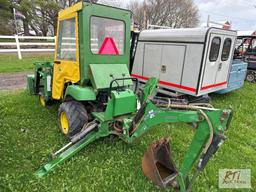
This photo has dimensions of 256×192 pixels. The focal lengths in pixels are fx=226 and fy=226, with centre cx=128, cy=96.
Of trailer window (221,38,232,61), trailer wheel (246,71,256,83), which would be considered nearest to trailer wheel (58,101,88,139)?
trailer window (221,38,232,61)

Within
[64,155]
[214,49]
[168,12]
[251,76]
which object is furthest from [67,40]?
[168,12]

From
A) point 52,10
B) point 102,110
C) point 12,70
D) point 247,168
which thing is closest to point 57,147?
point 102,110

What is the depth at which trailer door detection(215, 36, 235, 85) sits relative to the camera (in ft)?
18.4

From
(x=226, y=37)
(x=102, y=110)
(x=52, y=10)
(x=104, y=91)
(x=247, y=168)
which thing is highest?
(x=52, y=10)

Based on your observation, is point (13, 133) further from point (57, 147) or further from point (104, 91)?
point (104, 91)

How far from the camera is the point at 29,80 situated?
5270 mm

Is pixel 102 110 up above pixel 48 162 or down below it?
above

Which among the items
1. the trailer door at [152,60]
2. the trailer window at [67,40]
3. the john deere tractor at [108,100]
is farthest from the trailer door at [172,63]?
the trailer window at [67,40]

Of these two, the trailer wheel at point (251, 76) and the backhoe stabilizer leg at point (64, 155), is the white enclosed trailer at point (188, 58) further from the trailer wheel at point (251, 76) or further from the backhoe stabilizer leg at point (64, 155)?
the trailer wheel at point (251, 76)

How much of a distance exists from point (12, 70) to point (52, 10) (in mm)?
16469

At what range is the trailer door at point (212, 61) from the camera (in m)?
5.08

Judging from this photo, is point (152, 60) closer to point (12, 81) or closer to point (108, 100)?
point (108, 100)

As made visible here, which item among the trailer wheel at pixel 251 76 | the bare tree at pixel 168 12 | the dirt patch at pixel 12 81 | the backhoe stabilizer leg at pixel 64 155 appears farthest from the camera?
the bare tree at pixel 168 12

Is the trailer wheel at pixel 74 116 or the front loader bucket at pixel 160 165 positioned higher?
the trailer wheel at pixel 74 116
